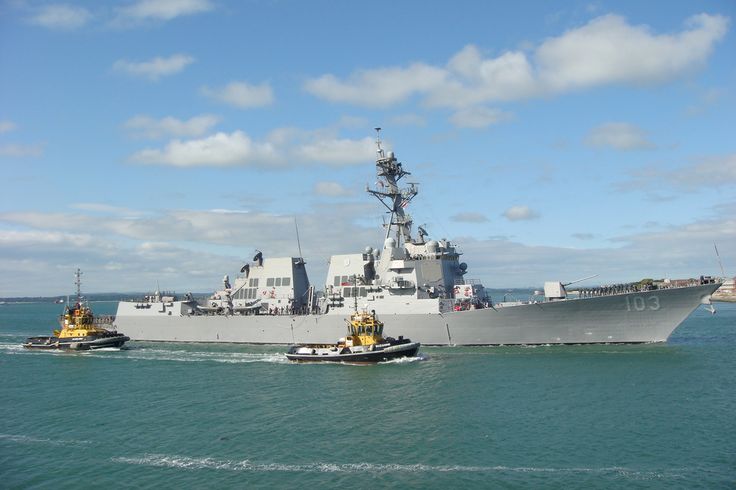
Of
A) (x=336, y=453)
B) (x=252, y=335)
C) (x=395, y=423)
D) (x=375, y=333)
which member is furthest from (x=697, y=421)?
(x=252, y=335)

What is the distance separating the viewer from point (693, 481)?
43.7ft

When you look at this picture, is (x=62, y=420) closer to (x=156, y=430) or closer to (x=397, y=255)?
(x=156, y=430)

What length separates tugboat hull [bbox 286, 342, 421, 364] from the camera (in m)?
29.6

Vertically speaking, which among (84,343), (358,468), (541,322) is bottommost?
(358,468)

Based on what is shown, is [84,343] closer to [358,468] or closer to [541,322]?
[541,322]

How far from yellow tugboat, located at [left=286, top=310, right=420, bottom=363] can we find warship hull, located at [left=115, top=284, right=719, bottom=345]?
2603 mm

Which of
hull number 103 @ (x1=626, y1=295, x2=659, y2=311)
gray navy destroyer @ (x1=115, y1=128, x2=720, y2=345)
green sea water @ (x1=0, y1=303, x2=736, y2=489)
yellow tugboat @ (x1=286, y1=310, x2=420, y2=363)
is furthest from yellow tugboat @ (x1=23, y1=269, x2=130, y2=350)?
hull number 103 @ (x1=626, y1=295, x2=659, y2=311)

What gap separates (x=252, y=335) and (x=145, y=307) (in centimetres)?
1114

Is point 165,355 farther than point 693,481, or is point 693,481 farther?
point 165,355

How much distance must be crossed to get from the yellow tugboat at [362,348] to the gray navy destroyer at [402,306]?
288 centimetres

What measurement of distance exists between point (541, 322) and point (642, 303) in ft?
17.5

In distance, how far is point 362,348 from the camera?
30031 mm

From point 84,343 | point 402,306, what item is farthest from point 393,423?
point 84,343

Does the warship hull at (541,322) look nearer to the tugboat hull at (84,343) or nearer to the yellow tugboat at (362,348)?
the yellow tugboat at (362,348)
